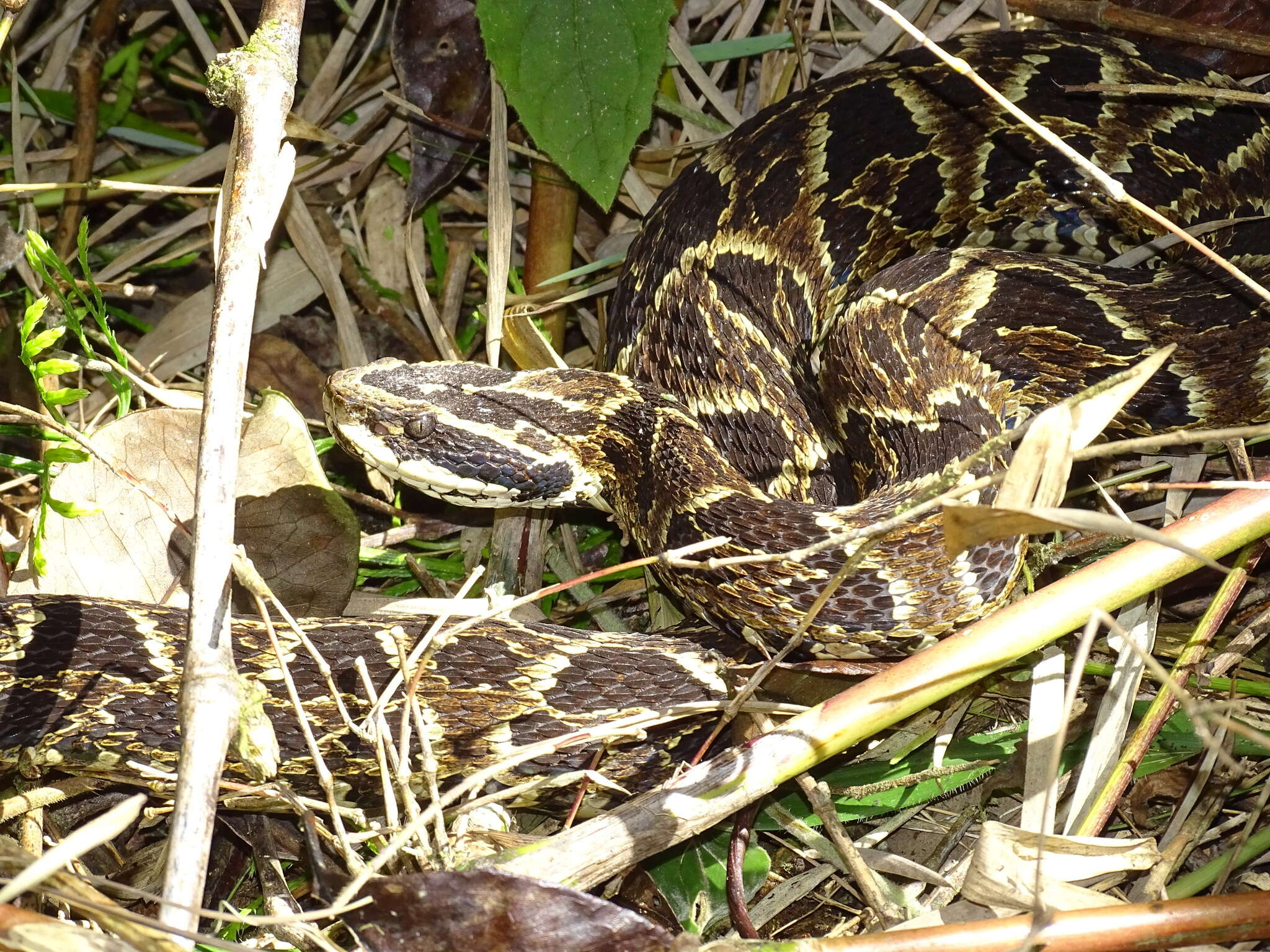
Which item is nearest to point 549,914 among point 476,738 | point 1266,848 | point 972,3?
point 476,738

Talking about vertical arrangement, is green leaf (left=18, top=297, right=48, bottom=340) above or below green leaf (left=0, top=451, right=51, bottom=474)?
above

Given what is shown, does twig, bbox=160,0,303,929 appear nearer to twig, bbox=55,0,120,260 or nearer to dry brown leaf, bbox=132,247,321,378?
dry brown leaf, bbox=132,247,321,378

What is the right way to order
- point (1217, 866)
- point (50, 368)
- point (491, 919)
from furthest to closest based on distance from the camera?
point (50, 368), point (1217, 866), point (491, 919)

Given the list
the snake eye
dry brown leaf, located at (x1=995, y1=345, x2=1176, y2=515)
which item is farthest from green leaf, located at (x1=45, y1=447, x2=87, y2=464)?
dry brown leaf, located at (x1=995, y1=345, x2=1176, y2=515)

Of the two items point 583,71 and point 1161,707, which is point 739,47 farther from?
point 1161,707

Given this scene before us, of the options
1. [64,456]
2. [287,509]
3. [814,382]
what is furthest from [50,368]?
[814,382]

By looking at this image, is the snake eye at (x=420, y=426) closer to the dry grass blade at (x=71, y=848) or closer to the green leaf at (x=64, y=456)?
the green leaf at (x=64, y=456)
